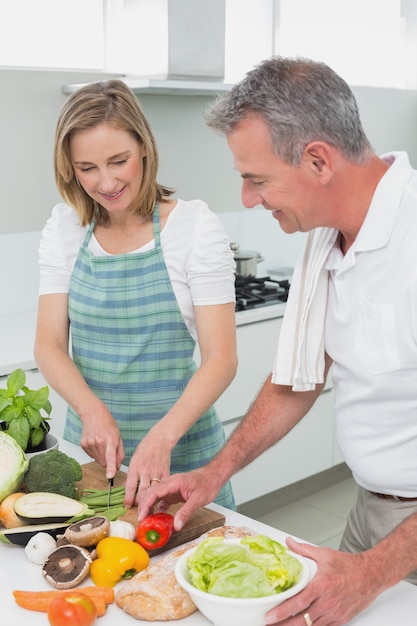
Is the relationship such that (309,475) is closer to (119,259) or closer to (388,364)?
(119,259)

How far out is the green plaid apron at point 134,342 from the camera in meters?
1.89

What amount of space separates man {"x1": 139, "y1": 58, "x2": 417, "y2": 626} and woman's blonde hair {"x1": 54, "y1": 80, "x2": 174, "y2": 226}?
423mm

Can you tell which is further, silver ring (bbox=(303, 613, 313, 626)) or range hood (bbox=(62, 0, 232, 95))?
range hood (bbox=(62, 0, 232, 95))

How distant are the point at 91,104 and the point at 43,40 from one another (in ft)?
5.73

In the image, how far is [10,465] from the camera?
146 centimetres

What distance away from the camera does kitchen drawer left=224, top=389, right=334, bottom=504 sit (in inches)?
135

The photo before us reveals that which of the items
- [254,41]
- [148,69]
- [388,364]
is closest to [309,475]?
[148,69]

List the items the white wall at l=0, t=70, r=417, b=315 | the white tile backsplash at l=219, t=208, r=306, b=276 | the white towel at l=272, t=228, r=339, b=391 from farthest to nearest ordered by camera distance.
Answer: the white tile backsplash at l=219, t=208, r=306, b=276, the white wall at l=0, t=70, r=417, b=315, the white towel at l=272, t=228, r=339, b=391

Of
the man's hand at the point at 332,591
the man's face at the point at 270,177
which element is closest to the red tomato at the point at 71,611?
the man's hand at the point at 332,591

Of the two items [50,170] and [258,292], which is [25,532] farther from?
[258,292]

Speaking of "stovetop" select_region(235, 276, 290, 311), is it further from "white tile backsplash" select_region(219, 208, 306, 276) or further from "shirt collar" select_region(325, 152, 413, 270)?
"shirt collar" select_region(325, 152, 413, 270)

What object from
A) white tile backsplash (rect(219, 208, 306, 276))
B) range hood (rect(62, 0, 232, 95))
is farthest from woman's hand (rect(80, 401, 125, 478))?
white tile backsplash (rect(219, 208, 306, 276))

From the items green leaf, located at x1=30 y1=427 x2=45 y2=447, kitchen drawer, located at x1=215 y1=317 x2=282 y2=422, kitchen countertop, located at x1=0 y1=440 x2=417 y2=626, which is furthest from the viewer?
kitchen drawer, located at x1=215 y1=317 x2=282 y2=422

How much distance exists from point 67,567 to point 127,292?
0.80 meters
